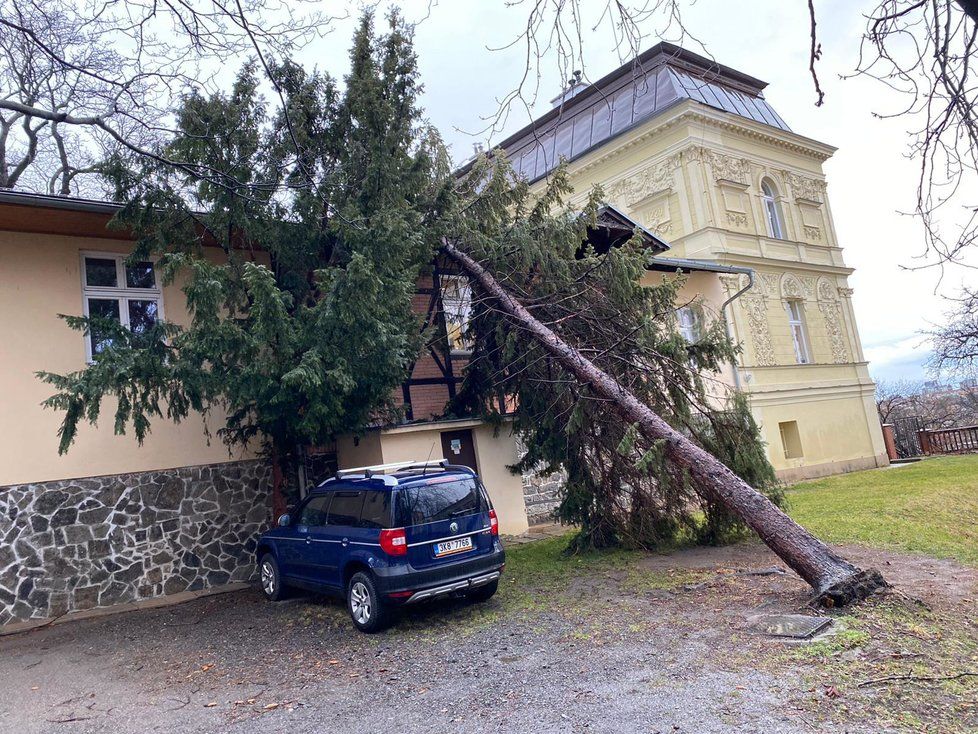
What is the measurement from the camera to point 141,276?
1148 cm

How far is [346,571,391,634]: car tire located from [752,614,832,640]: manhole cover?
3.84 m

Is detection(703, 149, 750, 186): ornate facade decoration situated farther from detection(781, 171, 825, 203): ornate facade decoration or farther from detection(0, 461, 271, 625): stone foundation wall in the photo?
detection(0, 461, 271, 625): stone foundation wall

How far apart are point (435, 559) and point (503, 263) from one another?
526 cm

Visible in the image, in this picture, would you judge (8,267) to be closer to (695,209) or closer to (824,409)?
(695,209)

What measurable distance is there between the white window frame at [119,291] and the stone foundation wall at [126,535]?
2240 millimetres

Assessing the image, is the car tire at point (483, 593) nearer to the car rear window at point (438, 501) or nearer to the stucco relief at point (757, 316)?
the car rear window at point (438, 501)

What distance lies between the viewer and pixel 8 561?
9.75m

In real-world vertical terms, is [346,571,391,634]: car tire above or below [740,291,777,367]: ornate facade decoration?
below

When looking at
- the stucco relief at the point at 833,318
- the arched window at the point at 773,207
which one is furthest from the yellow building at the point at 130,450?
the stucco relief at the point at 833,318

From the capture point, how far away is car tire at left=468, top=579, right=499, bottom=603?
27.7ft

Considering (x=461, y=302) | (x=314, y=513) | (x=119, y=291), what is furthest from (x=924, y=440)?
(x=119, y=291)

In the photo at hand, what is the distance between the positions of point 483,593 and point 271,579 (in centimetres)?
331

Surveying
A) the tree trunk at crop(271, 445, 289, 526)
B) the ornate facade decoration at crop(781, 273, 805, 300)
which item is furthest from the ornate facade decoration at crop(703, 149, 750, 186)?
the tree trunk at crop(271, 445, 289, 526)

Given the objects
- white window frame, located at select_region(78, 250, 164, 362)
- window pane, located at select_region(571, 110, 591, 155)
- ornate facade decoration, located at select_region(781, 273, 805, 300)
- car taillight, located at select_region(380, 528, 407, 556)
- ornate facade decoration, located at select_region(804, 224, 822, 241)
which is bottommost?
car taillight, located at select_region(380, 528, 407, 556)
